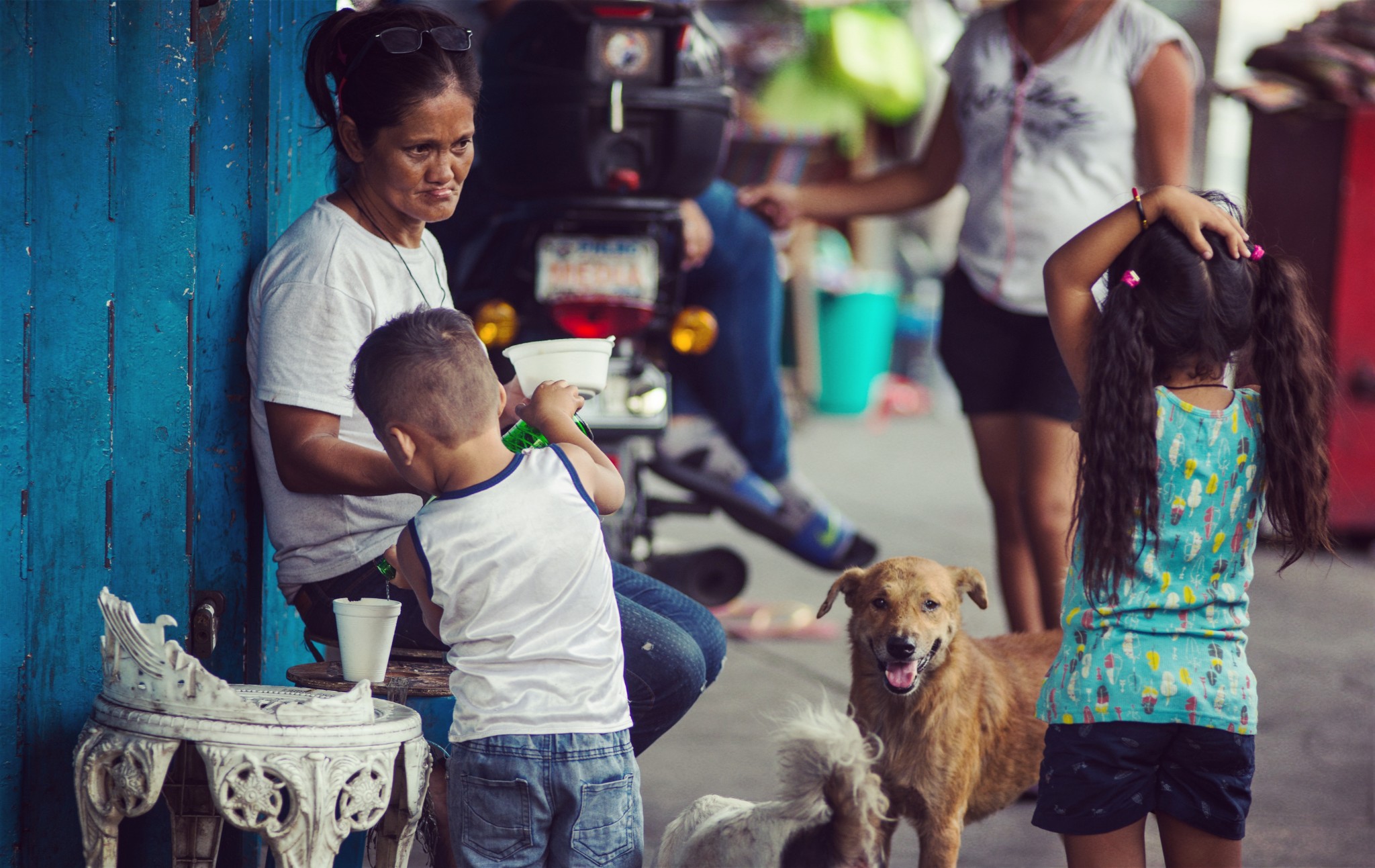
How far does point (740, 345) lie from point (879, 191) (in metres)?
0.89

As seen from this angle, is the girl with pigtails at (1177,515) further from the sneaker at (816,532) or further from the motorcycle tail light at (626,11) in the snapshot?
the sneaker at (816,532)

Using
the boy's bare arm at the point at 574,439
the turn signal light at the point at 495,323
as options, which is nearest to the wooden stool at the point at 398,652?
the boy's bare arm at the point at 574,439

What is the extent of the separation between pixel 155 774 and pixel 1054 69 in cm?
279

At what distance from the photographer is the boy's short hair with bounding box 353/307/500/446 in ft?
6.94

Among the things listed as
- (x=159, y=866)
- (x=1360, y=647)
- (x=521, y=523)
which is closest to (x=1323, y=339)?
(x=521, y=523)

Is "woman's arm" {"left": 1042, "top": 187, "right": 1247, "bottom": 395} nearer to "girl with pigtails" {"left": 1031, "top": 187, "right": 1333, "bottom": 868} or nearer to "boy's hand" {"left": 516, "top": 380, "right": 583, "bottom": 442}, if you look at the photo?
"girl with pigtails" {"left": 1031, "top": 187, "right": 1333, "bottom": 868}

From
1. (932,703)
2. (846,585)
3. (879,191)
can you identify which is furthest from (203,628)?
(879,191)

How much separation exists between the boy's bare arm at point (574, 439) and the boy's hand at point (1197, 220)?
1.01 m

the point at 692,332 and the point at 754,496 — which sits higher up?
the point at 692,332

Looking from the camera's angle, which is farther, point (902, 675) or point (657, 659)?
point (902, 675)

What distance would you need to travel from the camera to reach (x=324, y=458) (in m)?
2.42

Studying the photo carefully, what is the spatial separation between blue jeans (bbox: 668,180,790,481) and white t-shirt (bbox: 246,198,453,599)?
2.30m

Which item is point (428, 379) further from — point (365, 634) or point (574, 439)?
point (365, 634)

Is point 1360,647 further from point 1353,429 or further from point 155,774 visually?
point 155,774
